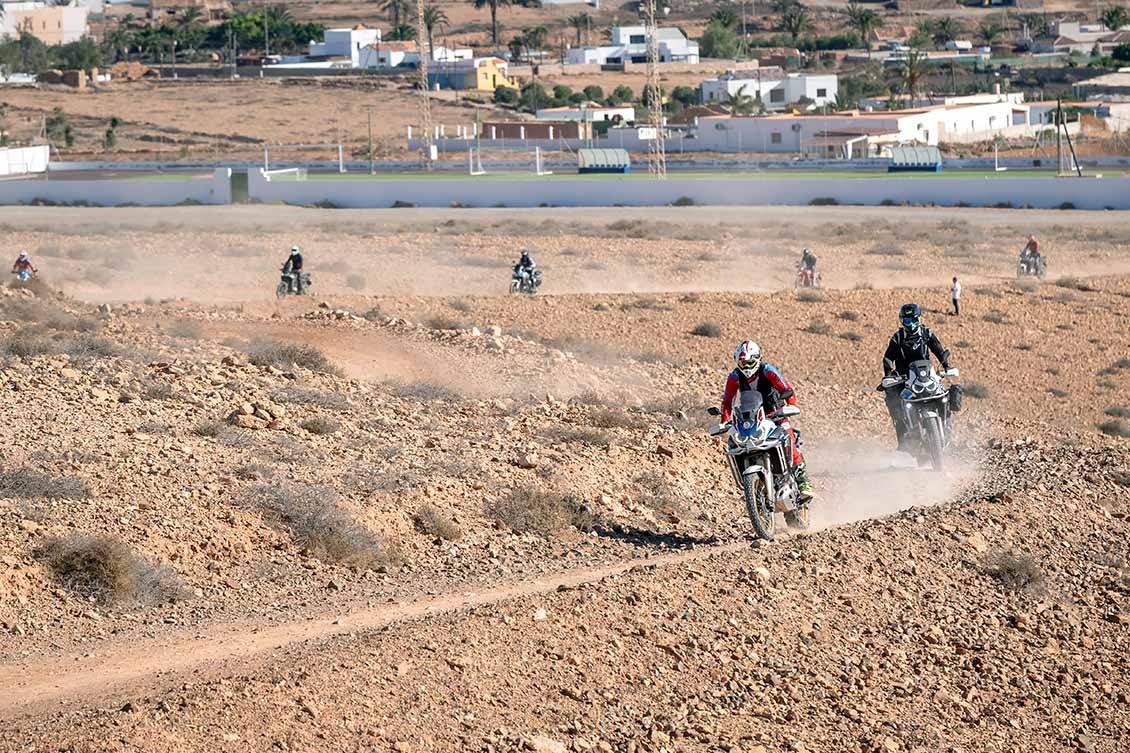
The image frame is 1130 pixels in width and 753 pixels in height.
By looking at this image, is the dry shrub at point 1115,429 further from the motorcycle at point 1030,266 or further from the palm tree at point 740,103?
the palm tree at point 740,103

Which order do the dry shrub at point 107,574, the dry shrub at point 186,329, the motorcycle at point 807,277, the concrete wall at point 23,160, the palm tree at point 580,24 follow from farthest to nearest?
the palm tree at point 580,24, the concrete wall at point 23,160, the motorcycle at point 807,277, the dry shrub at point 186,329, the dry shrub at point 107,574

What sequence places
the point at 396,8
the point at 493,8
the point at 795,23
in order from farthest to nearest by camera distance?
the point at 795,23
the point at 396,8
the point at 493,8

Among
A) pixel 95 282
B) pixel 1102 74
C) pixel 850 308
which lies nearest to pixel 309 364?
pixel 850 308

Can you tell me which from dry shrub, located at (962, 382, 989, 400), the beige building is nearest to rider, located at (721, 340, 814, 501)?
dry shrub, located at (962, 382, 989, 400)

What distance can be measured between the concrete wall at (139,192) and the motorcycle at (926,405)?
215ft

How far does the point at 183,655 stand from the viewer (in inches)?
450

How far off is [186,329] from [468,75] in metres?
117

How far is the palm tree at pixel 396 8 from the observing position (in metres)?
180

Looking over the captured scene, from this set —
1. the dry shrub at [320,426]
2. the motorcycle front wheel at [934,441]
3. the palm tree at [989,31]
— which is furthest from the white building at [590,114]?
the motorcycle front wheel at [934,441]

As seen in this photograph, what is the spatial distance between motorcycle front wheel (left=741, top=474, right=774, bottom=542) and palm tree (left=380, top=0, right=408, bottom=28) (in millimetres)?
166395

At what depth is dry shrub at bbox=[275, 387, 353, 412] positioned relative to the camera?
19.4 m

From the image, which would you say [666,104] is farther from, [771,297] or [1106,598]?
[1106,598]

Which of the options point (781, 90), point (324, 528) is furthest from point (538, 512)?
point (781, 90)

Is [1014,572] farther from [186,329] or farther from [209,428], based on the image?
[186,329]
